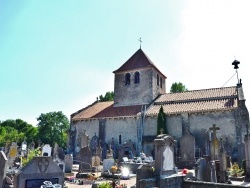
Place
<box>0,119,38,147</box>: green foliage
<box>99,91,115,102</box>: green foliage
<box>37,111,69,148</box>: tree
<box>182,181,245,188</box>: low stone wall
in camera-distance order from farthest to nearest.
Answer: <box>0,119,38,147</box>: green foliage
<box>37,111,69,148</box>: tree
<box>99,91,115,102</box>: green foliage
<box>182,181,245,188</box>: low stone wall

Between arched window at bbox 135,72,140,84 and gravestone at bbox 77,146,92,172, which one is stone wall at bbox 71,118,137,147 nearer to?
arched window at bbox 135,72,140,84

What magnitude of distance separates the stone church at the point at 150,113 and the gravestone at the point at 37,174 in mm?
15681

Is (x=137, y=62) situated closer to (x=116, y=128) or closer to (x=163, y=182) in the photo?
(x=116, y=128)

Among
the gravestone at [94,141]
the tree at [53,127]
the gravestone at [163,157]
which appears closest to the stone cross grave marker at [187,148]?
the gravestone at [163,157]

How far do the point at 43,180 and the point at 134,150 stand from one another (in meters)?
19.9

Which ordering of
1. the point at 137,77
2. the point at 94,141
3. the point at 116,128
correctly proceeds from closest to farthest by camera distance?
the point at 116,128 < the point at 94,141 < the point at 137,77

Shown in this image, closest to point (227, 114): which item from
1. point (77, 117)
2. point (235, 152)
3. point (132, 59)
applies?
point (235, 152)

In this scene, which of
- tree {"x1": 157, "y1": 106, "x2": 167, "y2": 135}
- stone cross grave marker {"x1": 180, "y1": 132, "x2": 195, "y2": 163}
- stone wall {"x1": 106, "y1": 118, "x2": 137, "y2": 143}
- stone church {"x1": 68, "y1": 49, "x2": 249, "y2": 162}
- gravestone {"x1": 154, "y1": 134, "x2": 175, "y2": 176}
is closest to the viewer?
gravestone {"x1": 154, "y1": 134, "x2": 175, "y2": 176}

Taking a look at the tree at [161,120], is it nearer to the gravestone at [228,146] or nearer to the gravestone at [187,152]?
the gravestone at [187,152]

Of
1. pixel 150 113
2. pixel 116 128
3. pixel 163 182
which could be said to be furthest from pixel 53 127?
pixel 163 182

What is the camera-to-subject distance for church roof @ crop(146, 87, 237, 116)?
25219 millimetres

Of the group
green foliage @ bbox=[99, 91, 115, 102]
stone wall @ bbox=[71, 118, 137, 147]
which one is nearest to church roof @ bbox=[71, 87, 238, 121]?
stone wall @ bbox=[71, 118, 137, 147]

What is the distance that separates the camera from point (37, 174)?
304 inches

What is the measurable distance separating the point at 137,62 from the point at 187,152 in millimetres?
16916
